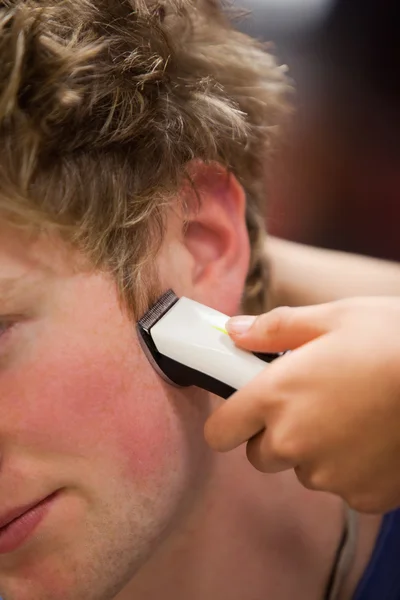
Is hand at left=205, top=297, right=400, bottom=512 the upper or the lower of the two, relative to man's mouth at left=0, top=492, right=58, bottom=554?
upper

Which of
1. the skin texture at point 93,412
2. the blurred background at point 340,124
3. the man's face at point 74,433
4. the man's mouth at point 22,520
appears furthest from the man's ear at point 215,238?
the blurred background at point 340,124

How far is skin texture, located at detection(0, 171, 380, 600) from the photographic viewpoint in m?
0.53

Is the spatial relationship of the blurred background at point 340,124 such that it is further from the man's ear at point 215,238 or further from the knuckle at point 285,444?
the knuckle at point 285,444

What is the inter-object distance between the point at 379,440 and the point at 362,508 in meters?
0.08

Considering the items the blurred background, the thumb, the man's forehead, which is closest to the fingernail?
the thumb

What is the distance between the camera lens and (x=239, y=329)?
549 millimetres

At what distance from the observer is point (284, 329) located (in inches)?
21.2

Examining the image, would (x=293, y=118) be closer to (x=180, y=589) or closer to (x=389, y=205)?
(x=389, y=205)

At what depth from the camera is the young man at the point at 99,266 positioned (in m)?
0.52

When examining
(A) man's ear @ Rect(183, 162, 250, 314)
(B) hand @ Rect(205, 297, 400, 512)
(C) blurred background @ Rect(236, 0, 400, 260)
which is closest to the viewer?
(B) hand @ Rect(205, 297, 400, 512)

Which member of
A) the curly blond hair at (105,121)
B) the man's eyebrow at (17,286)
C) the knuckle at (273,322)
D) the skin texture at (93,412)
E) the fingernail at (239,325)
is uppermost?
the curly blond hair at (105,121)

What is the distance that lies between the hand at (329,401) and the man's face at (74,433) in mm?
71

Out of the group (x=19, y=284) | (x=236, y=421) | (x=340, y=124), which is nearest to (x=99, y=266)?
(x=19, y=284)

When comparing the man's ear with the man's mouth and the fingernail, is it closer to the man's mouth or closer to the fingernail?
the fingernail
